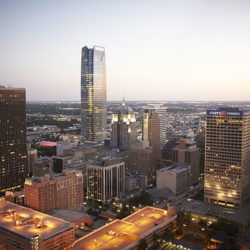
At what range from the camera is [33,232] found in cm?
4500

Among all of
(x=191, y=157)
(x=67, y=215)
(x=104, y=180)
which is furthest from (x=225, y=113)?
(x=67, y=215)

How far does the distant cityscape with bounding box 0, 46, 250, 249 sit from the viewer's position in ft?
155

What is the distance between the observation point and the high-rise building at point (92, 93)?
146000 millimetres

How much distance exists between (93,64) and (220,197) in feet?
309

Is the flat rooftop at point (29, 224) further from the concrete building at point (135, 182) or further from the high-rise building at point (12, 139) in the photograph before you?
the concrete building at point (135, 182)

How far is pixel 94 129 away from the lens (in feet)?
479

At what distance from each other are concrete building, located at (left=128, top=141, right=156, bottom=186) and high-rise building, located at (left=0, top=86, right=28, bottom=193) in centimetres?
2932

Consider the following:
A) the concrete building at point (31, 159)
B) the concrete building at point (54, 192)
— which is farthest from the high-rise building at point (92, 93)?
the concrete building at point (54, 192)

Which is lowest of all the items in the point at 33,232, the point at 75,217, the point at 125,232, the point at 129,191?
the point at 129,191

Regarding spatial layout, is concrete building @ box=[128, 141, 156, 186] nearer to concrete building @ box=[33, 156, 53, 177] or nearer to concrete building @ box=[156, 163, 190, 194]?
concrete building @ box=[156, 163, 190, 194]

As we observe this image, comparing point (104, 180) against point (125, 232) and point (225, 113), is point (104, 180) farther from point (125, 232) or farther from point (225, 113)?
point (225, 113)

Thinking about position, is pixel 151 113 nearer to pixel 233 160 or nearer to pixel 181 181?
pixel 181 181

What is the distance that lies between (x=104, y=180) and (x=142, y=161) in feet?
71.6

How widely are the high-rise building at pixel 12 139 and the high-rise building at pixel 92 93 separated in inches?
2524
